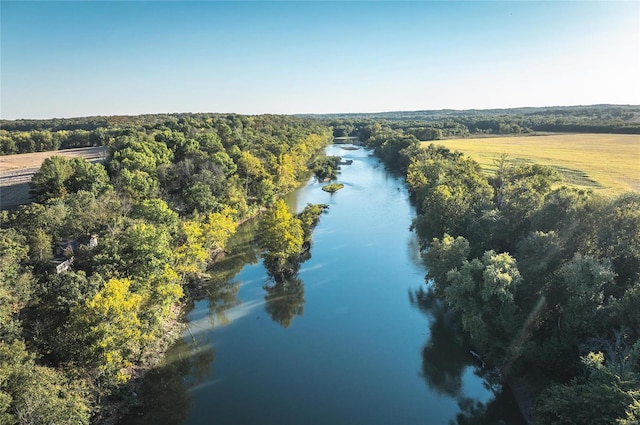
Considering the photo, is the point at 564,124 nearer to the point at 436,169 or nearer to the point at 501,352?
the point at 436,169

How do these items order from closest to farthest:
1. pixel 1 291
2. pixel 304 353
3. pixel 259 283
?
pixel 1 291 < pixel 304 353 < pixel 259 283

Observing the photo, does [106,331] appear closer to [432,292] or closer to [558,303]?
→ [558,303]

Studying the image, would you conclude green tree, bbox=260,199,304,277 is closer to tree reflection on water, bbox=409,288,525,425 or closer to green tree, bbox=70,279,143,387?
tree reflection on water, bbox=409,288,525,425

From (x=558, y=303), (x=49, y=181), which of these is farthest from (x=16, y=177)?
(x=558, y=303)

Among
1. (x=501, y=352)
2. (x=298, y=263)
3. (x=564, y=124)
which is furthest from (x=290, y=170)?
(x=564, y=124)

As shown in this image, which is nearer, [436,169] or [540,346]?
[540,346]

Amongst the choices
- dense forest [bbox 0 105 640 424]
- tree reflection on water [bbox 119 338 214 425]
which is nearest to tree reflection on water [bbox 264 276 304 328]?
dense forest [bbox 0 105 640 424]
